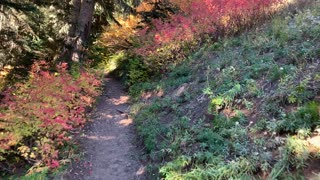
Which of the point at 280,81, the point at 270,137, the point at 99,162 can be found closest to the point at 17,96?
the point at 99,162

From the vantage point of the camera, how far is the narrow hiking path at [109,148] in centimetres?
586

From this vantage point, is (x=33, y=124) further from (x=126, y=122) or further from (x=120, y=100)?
(x=120, y=100)

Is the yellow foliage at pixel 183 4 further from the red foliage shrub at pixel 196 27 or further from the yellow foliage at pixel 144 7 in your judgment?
the yellow foliage at pixel 144 7

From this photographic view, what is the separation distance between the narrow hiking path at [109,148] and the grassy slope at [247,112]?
49 centimetres

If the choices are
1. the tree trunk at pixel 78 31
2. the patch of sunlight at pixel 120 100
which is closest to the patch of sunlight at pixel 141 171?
the patch of sunlight at pixel 120 100

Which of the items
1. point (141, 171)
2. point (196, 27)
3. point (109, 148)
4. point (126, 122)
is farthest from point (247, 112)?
point (196, 27)

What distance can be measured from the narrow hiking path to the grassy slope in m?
0.49

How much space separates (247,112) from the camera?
5.29m

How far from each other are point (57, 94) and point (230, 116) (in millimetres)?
4159

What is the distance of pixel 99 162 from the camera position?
20.9ft

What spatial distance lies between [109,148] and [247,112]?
372 cm

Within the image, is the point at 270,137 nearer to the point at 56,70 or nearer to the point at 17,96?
the point at 17,96

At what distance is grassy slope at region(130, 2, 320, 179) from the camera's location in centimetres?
391

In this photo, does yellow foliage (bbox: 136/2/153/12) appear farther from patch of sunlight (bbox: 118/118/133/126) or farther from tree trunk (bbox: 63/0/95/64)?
patch of sunlight (bbox: 118/118/133/126)
